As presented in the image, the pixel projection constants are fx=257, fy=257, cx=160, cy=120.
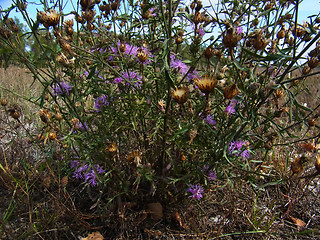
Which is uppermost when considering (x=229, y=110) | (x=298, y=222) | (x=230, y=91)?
(x=230, y=91)

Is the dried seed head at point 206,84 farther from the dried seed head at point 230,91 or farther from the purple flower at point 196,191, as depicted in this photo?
the purple flower at point 196,191

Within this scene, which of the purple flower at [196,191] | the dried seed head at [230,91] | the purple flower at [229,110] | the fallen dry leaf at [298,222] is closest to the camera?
the dried seed head at [230,91]

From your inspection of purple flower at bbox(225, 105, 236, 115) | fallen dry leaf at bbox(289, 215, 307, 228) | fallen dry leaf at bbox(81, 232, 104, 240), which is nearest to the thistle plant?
purple flower at bbox(225, 105, 236, 115)

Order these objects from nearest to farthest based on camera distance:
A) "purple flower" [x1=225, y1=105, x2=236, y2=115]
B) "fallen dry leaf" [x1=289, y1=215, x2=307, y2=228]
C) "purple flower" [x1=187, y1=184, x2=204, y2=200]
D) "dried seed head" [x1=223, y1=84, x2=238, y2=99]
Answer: "dried seed head" [x1=223, y1=84, x2=238, y2=99], "purple flower" [x1=225, y1=105, x2=236, y2=115], "purple flower" [x1=187, y1=184, x2=204, y2=200], "fallen dry leaf" [x1=289, y1=215, x2=307, y2=228]

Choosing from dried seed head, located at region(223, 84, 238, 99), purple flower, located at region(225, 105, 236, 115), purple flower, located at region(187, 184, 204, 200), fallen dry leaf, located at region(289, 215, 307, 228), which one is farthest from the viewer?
fallen dry leaf, located at region(289, 215, 307, 228)

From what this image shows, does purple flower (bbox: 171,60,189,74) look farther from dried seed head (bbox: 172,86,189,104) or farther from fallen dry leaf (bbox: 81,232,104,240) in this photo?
fallen dry leaf (bbox: 81,232,104,240)

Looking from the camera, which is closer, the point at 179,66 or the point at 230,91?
the point at 230,91

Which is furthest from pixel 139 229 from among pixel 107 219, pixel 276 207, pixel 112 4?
pixel 112 4

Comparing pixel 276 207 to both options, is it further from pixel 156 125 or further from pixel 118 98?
pixel 118 98

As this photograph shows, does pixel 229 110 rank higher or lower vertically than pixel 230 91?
lower

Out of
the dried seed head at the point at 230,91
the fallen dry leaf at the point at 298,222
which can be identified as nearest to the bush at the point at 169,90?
the dried seed head at the point at 230,91

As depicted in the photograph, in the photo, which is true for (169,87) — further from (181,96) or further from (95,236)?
(95,236)

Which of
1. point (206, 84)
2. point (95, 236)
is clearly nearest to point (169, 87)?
point (206, 84)

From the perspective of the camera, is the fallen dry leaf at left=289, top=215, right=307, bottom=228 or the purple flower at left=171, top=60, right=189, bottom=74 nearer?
the purple flower at left=171, top=60, right=189, bottom=74
